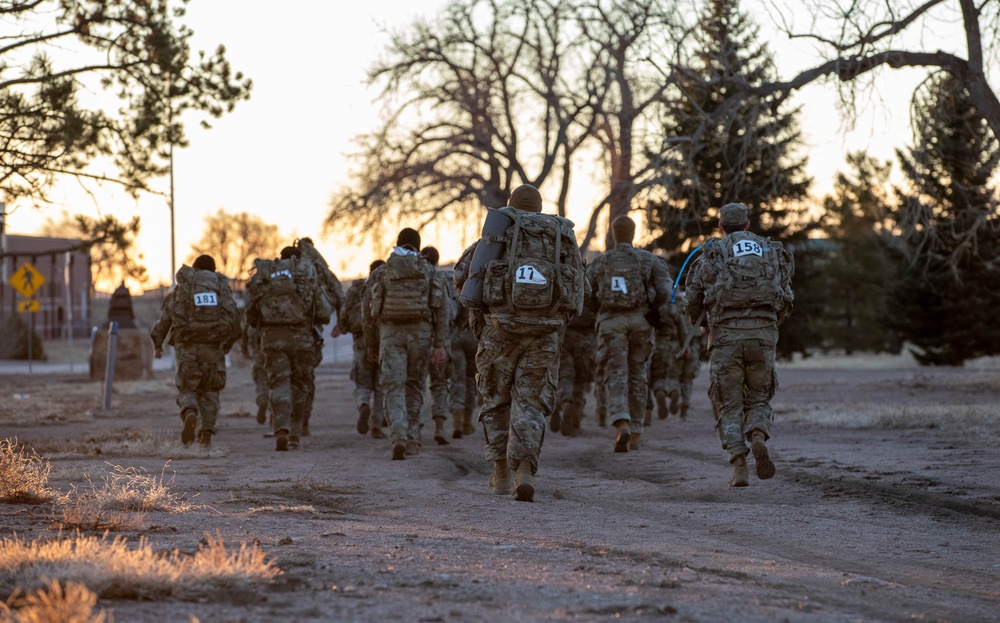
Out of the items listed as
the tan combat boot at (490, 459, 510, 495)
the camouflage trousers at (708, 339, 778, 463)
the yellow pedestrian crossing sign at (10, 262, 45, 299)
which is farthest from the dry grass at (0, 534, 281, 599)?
the yellow pedestrian crossing sign at (10, 262, 45, 299)

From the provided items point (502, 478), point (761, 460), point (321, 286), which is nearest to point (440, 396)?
point (321, 286)

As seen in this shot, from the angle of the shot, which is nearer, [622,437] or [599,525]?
[599,525]

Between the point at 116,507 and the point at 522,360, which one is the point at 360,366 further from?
the point at 116,507

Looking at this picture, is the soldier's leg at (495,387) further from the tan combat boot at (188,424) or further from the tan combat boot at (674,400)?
the tan combat boot at (674,400)

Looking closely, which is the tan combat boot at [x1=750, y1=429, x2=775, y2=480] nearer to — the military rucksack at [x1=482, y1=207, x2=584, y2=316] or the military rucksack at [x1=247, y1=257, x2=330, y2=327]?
the military rucksack at [x1=482, y1=207, x2=584, y2=316]

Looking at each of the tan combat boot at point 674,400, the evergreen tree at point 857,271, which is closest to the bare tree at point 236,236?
the evergreen tree at point 857,271

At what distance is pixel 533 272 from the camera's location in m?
8.80

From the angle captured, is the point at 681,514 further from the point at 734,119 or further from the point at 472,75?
the point at 472,75

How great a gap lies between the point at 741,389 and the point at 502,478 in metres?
1.91

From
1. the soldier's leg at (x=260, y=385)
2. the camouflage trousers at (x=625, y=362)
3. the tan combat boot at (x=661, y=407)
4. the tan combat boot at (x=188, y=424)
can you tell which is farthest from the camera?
the tan combat boot at (x=661, y=407)

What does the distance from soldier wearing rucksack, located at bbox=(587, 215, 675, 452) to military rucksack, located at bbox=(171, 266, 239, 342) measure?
3679 mm

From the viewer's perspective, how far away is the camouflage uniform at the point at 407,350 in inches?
481

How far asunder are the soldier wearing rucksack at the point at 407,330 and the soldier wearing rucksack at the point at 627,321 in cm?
168

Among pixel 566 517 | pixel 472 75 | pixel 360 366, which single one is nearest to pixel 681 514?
pixel 566 517
